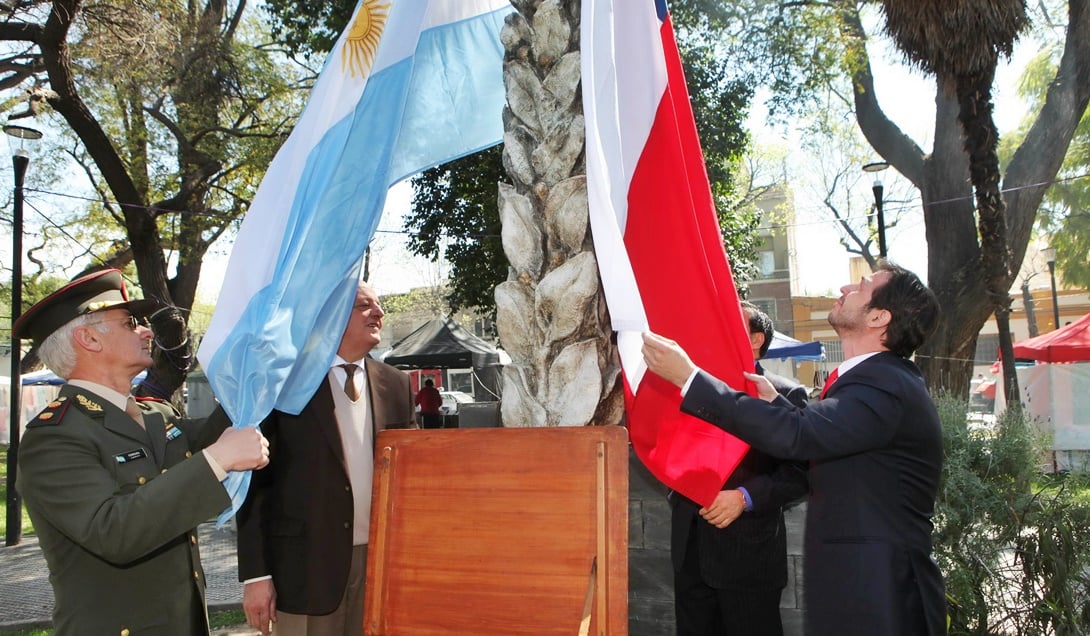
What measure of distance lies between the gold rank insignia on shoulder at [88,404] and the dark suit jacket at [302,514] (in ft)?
Answer: 2.36

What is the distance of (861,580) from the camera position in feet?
8.93

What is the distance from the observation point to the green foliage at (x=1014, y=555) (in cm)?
412

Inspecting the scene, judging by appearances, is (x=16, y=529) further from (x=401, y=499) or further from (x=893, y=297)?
(x=893, y=297)

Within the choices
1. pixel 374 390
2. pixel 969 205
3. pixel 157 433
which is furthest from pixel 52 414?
pixel 969 205

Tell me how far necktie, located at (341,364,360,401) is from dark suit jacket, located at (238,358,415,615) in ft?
0.60

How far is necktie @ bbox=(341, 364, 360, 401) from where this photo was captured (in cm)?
361

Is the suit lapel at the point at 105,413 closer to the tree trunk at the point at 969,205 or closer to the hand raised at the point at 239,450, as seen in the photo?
the hand raised at the point at 239,450

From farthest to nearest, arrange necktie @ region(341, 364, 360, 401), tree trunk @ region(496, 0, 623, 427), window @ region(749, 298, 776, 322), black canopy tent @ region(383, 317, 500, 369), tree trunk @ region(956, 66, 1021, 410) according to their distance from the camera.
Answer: window @ region(749, 298, 776, 322), black canopy tent @ region(383, 317, 500, 369), tree trunk @ region(956, 66, 1021, 410), necktie @ region(341, 364, 360, 401), tree trunk @ region(496, 0, 623, 427)

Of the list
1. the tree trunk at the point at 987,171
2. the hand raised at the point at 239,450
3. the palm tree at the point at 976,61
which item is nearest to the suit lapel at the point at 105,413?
the hand raised at the point at 239,450

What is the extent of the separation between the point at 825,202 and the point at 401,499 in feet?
102

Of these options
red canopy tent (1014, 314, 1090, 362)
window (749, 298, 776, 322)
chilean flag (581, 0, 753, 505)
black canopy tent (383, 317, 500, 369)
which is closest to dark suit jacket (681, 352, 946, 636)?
chilean flag (581, 0, 753, 505)

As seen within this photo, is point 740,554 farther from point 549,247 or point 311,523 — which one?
point 311,523

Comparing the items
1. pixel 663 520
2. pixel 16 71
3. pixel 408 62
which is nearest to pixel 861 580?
pixel 663 520

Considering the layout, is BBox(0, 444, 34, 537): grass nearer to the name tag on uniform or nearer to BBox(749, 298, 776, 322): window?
the name tag on uniform
